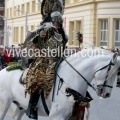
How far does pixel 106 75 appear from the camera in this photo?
21.4ft

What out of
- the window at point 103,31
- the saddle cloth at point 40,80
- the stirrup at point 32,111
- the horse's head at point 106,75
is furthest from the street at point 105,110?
the window at point 103,31

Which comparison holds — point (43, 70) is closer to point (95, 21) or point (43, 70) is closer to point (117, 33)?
point (117, 33)

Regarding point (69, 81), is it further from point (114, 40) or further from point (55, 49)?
point (114, 40)

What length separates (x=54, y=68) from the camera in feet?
23.0

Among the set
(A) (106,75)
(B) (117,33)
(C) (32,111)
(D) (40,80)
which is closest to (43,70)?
(D) (40,80)

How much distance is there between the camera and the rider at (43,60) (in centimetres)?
711

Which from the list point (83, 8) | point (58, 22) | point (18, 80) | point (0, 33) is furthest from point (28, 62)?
point (0, 33)

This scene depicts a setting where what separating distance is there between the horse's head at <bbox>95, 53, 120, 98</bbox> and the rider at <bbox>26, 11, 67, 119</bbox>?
31.6 inches

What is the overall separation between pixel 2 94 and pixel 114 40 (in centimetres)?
3381

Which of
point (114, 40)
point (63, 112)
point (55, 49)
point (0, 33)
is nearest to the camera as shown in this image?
point (63, 112)

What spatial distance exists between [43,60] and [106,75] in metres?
1.18

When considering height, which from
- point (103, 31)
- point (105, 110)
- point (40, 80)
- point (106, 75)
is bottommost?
point (105, 110)

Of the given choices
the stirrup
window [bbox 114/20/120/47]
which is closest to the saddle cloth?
the stirrup

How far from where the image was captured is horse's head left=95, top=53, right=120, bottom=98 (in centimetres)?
643
